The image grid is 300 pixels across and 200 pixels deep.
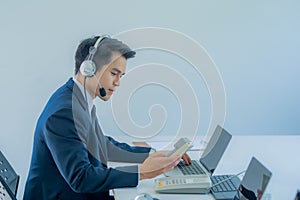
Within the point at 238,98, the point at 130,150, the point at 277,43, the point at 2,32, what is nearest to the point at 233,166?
the point at 130,150

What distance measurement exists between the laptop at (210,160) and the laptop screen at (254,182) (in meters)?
0.29

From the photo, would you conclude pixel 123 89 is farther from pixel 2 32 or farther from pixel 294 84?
pixel 294 84

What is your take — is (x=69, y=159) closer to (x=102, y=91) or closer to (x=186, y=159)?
(x=102, y=91)

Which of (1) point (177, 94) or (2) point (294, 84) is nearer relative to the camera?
(1) point (177, 94)

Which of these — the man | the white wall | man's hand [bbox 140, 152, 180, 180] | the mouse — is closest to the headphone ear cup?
the man

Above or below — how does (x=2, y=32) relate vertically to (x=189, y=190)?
above

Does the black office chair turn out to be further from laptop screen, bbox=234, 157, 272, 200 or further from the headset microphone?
laptop screen, bbox=234, 157, 272, 200

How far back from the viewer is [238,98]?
272 cm

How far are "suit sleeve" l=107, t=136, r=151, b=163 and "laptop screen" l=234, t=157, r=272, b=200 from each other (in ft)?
2.07

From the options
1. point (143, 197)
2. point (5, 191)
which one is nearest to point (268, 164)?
point (143, 197)

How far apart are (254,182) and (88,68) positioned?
77cm

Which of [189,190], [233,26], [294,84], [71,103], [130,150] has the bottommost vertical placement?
[294,84]

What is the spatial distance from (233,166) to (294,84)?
4.59 ft

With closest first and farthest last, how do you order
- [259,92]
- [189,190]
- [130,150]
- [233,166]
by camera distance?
[189,190]
[233,166]
[130,150]
[259,92]
